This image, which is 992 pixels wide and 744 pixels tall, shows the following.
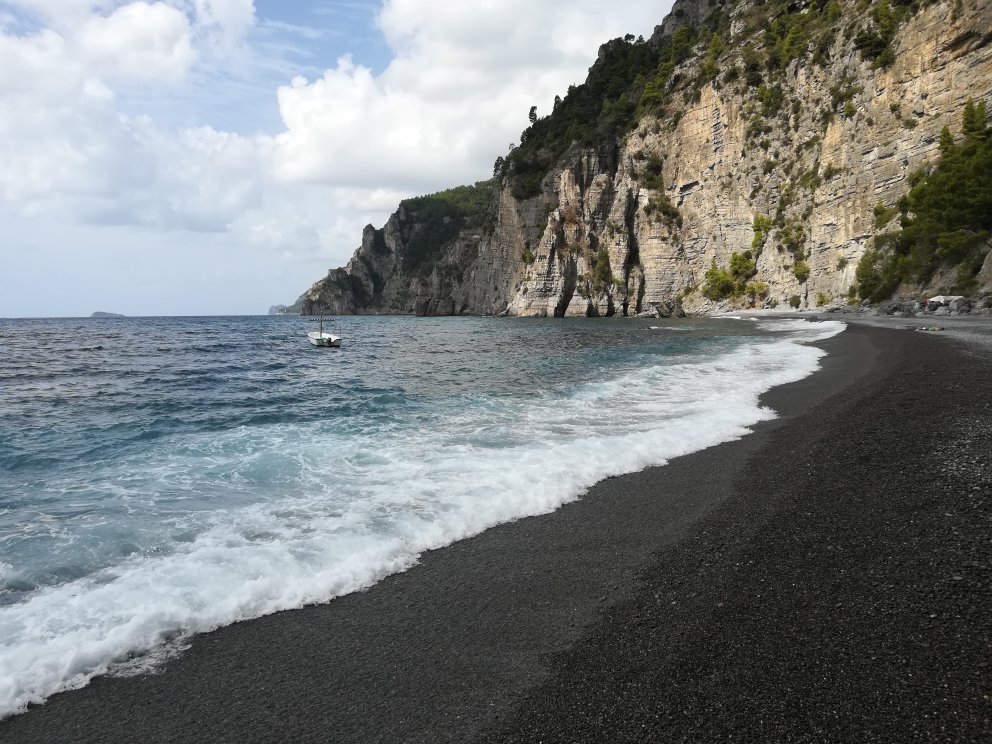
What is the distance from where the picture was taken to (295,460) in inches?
356

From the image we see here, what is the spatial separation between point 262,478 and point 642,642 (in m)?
6.56

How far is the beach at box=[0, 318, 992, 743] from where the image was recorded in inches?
108

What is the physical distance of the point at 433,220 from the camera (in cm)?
18562

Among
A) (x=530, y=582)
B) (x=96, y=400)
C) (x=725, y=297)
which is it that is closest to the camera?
(x=530, y=582)

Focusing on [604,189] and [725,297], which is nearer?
[725,297]

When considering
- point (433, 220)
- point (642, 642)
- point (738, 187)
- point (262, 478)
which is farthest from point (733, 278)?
point (433, 220)

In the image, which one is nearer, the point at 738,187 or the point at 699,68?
the point at 738,187

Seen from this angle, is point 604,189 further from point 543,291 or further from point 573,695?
point 573,695

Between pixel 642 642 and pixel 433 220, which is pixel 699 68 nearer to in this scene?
pixel 642 642

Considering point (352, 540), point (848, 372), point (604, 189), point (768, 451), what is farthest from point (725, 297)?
point (352, 540)

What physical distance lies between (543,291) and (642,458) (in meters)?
91.1

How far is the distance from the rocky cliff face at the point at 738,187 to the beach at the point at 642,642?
52.7 m

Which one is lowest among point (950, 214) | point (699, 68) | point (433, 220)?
point (950, 214)

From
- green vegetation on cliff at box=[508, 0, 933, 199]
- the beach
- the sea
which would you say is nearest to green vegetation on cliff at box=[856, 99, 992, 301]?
green vegetation on cliff at box=[508, 0, 933, 199]
